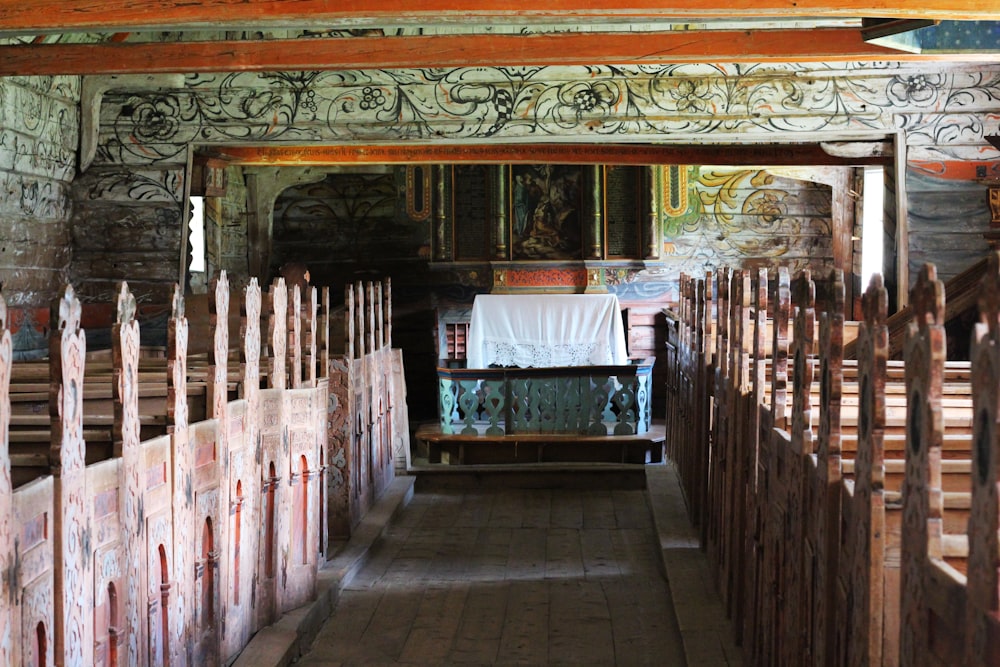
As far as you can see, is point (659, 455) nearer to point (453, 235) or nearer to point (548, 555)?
point (548, 555)

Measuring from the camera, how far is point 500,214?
13.0 meters

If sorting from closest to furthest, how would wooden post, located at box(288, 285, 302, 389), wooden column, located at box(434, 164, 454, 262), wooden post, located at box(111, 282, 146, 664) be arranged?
1. wooden post, located at box(111, 282, 146, 664)
2. wooden post, located at box(288, 285, 302, 389)
3. wooden column, located at box(434, 164, 454, 262)

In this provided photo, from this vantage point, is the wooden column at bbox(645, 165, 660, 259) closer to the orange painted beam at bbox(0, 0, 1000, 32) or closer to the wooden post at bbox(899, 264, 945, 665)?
the orange painted beam at bbox(0, 0, 1000, 32)

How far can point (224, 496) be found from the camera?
3998 millimetres

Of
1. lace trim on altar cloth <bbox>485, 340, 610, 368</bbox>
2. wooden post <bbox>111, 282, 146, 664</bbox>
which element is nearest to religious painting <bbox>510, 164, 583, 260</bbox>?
lace trim on altar cloth <bbox>485, 340, 610, 368</bbox>

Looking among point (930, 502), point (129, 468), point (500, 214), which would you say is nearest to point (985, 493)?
point (930, 502)

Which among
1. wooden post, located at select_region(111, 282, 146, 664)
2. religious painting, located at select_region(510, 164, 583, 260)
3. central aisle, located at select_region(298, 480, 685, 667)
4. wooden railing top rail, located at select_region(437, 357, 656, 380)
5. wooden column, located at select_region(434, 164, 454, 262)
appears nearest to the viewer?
wooden post, located at select_region(111, 282, 146, 664)

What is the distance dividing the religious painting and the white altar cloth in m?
1.25

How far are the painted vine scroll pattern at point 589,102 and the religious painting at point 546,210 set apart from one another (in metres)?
4.88

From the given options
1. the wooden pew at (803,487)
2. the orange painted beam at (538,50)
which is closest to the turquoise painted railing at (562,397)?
the orange painted beam at (538,50)

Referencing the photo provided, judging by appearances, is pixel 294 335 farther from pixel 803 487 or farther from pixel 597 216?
pixel 597 216

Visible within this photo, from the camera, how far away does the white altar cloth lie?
1202 centimetres

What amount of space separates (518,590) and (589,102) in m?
4.05

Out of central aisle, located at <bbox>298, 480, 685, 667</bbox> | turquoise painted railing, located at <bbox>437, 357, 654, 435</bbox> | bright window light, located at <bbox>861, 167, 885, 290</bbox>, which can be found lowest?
central aisle, located at <bbox>298, 480, 685, 667</bbox>
